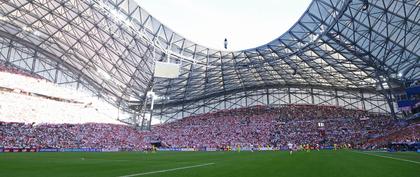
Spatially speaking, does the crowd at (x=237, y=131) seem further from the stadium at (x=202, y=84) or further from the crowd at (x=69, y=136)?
the stadium at (x=202, y=84)

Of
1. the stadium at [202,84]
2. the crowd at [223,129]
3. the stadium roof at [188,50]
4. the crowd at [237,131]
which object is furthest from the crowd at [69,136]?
the stadium roof at [188,50]

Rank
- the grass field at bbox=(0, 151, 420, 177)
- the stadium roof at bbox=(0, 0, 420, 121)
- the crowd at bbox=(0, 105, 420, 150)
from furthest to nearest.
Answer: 1. the crowd at bbox=(0, 105, 420, 150)
2. the stadium roof at bbox=(0, 0, 420, 121)
3. the grass field at bbox=(0, 151, 420, 177)

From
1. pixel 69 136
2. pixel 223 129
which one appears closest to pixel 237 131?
pixel 223 129

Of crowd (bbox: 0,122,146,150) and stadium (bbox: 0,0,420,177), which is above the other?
stadium (bbox: 0,0,420,177)

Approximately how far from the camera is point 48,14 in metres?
45.4

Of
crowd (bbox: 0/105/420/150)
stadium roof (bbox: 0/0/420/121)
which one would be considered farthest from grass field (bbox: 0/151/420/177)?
crowd (bbox: 0/105/420/150)

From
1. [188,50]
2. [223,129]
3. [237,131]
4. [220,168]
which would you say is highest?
[188,50]

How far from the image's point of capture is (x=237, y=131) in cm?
6350

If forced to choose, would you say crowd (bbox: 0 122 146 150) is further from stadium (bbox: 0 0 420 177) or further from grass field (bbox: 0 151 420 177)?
grass field (bbox: 0 151 420 177)

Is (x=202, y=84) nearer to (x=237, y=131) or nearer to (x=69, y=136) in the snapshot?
(x=237, y=131)

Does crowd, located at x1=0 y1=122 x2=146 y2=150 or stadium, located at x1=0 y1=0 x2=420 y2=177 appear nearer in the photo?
stadium, located at x1=0 y1=0 x2=420 y2=177

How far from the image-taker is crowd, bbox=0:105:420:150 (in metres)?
47.1

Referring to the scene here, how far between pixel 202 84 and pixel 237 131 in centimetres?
1260

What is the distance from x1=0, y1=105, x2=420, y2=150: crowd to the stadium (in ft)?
0.79
